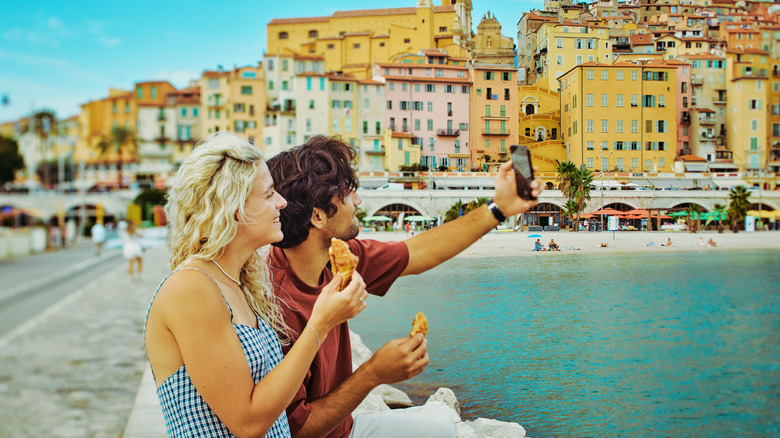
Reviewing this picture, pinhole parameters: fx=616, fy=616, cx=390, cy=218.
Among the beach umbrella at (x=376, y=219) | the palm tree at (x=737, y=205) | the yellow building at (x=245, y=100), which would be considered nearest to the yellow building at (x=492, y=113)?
the beach umbrella at (x=376, y=219)

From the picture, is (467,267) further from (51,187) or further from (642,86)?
(51,187)

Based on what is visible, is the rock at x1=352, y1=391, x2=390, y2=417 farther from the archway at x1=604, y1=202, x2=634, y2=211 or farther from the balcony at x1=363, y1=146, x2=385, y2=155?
the archway at x1=604, y1=202, x2=634, y2=211

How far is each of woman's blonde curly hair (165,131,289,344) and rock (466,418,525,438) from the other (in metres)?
1.63

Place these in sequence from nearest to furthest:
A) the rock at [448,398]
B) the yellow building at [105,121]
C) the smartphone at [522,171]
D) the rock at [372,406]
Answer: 1. the smartphone at [522,171]
2. the rock at [448,398]
3. the rock at [372,406]
4. the yellow building at [105,121]

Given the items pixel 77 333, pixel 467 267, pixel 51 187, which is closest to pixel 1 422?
pixel 77 333

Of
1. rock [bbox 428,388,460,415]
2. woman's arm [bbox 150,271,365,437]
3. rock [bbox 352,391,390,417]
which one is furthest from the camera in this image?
rock [bbox 352,391,390,417]

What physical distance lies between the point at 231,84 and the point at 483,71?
3.54 m

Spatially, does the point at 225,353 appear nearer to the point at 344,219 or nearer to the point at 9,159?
the point at 344,219

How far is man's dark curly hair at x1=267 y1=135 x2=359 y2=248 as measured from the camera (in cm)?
179

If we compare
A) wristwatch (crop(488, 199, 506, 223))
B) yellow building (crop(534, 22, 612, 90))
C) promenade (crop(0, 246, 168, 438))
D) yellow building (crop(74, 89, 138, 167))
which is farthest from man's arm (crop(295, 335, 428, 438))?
yellow building (crop(74, 89, 138, 167))

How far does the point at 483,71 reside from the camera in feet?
9.18

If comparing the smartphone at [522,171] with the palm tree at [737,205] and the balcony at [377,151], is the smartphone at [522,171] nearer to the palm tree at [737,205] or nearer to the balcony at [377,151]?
the balcony at [377,151]

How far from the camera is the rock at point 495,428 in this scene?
8.32 feet

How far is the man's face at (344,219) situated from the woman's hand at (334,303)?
545 mm
